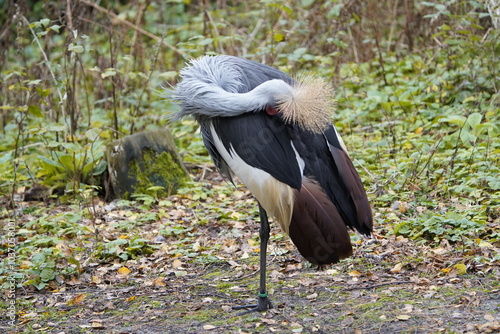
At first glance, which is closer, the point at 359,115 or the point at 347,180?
the point at 347,180

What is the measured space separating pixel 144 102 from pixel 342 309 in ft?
18.2

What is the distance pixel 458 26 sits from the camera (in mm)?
7008

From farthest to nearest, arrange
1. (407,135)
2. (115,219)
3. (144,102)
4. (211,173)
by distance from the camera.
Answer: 1. (144,102)
2. (211,173)
3. (407,135)
4. (115,219)

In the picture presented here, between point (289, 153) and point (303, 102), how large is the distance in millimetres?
354

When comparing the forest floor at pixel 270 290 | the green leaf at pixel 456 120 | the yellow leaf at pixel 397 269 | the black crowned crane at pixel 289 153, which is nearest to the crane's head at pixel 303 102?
the black crowned crane at pixel 289 153

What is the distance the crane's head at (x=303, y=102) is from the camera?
338 centimetres

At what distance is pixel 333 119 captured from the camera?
6.75 meters

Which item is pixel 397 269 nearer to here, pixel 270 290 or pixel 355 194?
pixel 355 194

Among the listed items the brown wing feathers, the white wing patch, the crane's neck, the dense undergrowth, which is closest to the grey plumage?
the crane's neck

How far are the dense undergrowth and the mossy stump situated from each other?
0.15 metres

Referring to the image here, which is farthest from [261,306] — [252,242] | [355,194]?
[252,242]

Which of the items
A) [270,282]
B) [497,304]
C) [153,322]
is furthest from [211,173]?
[497,304]

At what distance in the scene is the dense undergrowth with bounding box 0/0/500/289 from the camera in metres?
4.81

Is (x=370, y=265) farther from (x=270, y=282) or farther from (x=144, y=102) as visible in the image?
(x=144, y=102)
